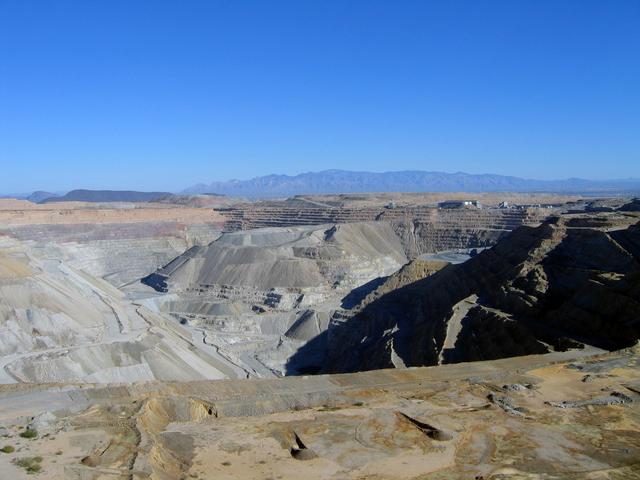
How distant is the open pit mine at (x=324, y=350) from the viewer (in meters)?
15.2

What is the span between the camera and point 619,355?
25.1m

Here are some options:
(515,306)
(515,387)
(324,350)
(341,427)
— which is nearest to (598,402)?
(515,387)

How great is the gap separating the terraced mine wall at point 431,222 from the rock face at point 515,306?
23347 mm

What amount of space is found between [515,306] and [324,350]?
1715 centimetres

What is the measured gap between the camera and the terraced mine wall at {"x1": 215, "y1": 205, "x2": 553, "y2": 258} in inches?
2886

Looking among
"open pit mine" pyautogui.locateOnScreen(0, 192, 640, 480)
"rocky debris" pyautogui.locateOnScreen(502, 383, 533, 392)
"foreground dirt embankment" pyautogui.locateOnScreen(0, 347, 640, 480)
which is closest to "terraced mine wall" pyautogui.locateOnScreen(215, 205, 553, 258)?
"open pit mine" pyautogui.locateOnScreen(0, 192, 640, 480)

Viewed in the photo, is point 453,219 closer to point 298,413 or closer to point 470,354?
point 470,354

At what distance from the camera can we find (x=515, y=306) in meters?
34.8

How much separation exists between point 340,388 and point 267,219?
74215 mm

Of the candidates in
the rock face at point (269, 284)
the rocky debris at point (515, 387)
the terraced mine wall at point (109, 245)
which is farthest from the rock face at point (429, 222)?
the rocky debris at point (515, 387)

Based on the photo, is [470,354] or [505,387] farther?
[470,354]

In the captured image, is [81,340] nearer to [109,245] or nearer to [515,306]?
[515,306]

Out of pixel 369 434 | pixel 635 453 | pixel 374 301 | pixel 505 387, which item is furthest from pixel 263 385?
pixel 374 301

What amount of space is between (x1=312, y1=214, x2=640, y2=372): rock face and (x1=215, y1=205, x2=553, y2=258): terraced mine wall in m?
23.3
